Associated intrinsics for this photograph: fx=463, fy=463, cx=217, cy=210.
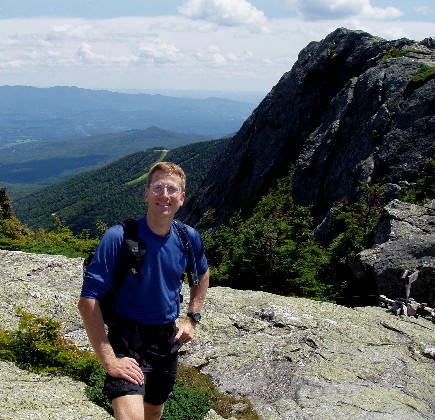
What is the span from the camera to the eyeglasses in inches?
227

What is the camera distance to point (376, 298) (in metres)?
21.2

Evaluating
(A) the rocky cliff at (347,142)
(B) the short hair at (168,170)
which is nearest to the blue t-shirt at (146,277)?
(B) the short hair at (168,170)

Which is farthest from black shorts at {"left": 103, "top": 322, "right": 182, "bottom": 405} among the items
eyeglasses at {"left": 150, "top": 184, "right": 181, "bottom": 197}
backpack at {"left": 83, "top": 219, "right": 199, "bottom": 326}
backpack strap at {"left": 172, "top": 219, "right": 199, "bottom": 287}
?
eyeglasses at {"left": 150, "top": 184, "right": 181, "bottom": 197}

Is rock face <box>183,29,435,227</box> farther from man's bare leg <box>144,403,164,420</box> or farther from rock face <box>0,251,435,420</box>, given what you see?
man's bare leg <box>144,403,164,420</box>

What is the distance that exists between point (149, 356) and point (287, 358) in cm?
790

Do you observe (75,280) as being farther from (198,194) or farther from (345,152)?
(198,194)

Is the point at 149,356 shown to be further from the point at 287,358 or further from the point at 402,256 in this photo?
the point at 402,256

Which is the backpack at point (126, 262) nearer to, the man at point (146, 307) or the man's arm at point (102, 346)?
the man at point (146, 307)

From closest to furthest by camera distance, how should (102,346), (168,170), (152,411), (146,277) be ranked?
(102,346), (146,277), (168,170), (152,411)

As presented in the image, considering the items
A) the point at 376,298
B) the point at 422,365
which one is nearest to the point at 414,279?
the point at 376,298

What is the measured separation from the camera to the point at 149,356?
5.96m

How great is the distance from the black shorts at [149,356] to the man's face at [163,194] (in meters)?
1.50

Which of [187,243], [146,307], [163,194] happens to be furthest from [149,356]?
[163,194]

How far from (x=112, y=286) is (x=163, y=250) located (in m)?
0.76
